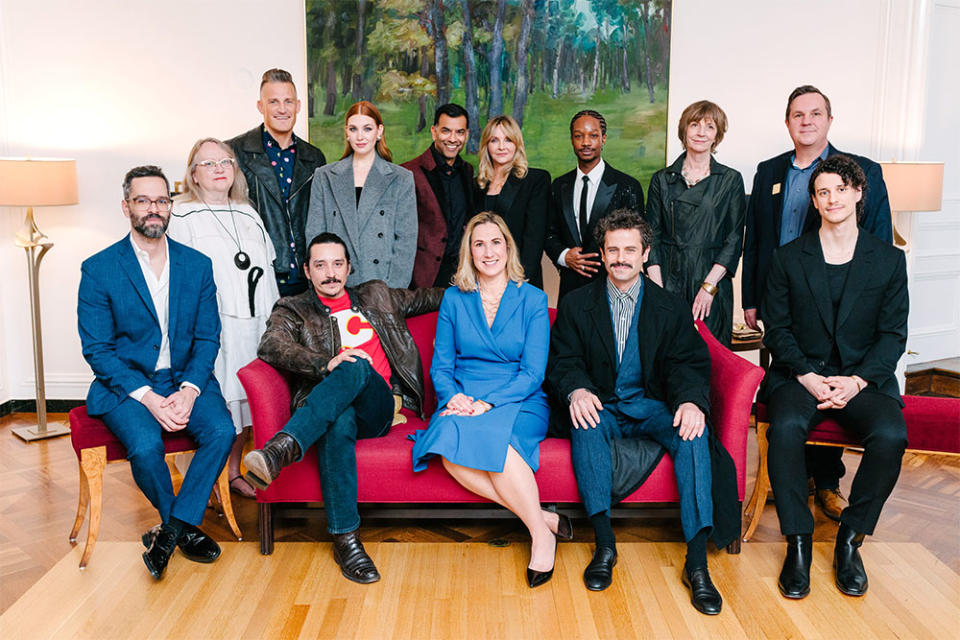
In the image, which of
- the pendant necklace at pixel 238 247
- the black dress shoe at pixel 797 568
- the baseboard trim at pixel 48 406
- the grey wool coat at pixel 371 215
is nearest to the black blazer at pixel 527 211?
the grey wool coat at pixel 371 215

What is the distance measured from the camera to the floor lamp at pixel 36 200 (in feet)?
14.3

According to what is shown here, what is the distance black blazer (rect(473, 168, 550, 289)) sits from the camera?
3.70 meters

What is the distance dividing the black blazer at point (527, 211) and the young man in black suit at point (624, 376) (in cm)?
53

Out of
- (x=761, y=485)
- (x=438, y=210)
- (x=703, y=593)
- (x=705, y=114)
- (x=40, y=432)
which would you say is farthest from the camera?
(x=40, y=432)

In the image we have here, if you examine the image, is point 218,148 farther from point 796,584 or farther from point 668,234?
point 796,584

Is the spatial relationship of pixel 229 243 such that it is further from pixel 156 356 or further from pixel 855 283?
pixel 855 283

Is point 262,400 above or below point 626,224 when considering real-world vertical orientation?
below

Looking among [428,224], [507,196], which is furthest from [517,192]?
[428,224]

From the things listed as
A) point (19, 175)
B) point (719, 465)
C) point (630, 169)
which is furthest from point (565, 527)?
point (19, 175)

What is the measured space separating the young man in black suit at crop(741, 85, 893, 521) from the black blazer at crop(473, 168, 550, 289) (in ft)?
3.21

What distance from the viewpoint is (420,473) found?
306 cm

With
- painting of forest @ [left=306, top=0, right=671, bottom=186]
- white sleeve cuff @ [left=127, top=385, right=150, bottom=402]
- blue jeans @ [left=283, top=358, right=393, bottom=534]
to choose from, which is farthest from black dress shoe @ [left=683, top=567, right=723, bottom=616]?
painting of forest @ [left=306, top=0, right=671, bottom=186]

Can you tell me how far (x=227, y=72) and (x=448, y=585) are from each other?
356 cm

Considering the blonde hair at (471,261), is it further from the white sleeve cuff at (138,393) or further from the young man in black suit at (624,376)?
the white sleeve cuff at (138,393)
